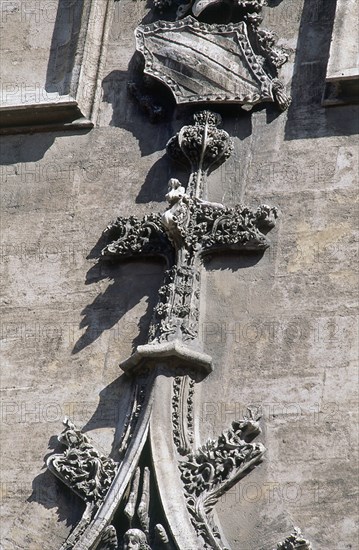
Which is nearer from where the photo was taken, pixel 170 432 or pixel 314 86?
pixel 170 432

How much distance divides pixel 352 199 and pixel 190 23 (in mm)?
2278

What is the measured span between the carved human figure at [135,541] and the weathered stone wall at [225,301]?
615 millimetres

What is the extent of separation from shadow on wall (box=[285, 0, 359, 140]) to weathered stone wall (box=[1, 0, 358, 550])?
0.7 inches

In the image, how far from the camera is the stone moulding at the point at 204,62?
1753 cm

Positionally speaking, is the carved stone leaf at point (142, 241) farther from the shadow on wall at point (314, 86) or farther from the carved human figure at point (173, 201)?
the shadow on wall at point (314, 86)

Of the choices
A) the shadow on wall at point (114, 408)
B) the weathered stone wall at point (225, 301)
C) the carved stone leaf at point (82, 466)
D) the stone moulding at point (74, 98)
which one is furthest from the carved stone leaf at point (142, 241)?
the carved stone leaf at point (82, 466)

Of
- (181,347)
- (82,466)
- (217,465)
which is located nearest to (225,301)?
(181,347)

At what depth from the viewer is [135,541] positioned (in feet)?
50.6

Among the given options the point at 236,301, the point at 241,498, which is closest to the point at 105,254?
the point at 236,301

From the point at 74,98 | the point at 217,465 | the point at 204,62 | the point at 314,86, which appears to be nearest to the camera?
the point at 217,465

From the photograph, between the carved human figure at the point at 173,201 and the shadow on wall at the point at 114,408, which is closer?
the shadow on wall at the point at 114,408

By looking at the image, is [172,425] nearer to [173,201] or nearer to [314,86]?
[173,201]

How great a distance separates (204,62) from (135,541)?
14.3 feet

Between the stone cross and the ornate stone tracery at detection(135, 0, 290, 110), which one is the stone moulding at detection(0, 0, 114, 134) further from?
the stone cross
